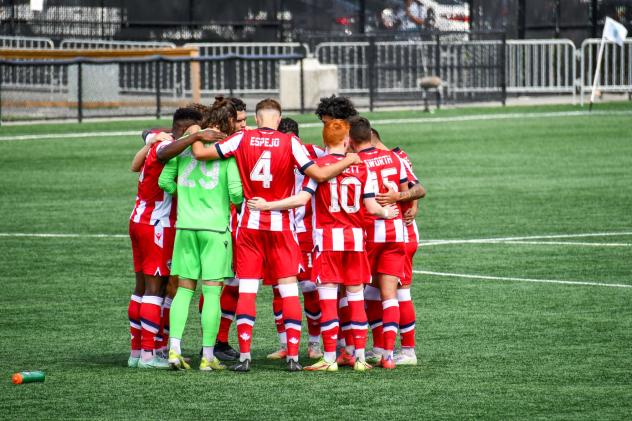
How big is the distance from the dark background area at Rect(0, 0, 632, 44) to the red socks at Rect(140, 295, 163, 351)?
30.0 metres

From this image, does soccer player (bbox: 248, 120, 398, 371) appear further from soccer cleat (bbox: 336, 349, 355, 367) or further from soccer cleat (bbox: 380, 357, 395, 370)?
soccer cleat (bbox: 336, 349, 355, 367)

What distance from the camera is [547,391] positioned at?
28.7 ft

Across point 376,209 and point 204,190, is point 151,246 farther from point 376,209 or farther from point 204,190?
point 376,209

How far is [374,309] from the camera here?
33.3 ft

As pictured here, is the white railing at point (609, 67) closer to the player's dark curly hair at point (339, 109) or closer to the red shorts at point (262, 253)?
the player's dark curly hair at point (339, 109)

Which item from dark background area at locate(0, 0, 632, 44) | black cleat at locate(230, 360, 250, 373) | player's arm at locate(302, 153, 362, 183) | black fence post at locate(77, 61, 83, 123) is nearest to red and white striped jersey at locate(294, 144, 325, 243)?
player's arm at locate(302, 153, 362, 183)

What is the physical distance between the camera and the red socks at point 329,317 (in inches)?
373

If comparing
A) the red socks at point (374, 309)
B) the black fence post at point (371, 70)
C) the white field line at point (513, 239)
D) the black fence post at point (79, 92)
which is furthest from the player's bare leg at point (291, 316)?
the black fence post at point (371, 70)

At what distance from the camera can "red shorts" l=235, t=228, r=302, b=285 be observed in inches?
372

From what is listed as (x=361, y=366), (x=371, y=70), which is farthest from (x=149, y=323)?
(x=371, y=70)

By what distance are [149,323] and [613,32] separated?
26587 millimetres

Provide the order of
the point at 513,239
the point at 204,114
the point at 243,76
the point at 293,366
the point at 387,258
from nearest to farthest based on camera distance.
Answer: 1. the point at 293,366
2. the point at 204,114
3. the point at 387,258
4. the point at 513,239
5. the point at 243,76

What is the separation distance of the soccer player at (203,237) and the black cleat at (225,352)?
612 millimetres

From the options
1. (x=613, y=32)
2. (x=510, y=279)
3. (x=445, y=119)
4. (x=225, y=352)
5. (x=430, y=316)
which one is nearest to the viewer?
(x=225, y=352)
